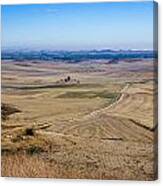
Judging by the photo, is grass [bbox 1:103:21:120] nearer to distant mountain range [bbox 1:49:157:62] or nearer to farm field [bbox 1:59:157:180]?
farm field [bbox 1:59:157:180]

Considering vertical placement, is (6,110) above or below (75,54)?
below

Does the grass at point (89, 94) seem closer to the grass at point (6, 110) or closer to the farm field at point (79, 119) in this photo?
the farm field at point (79, 119)

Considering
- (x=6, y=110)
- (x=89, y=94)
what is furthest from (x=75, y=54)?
(x=6, y=110)

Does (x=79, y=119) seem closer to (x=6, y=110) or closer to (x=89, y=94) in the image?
(x=89, y=94)

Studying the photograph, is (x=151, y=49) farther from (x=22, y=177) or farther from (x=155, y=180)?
(x=22, y=177)

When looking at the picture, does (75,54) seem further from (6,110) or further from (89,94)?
(6,110)

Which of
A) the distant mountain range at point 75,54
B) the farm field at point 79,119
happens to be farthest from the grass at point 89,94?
the distant mountain range at point 75,54
